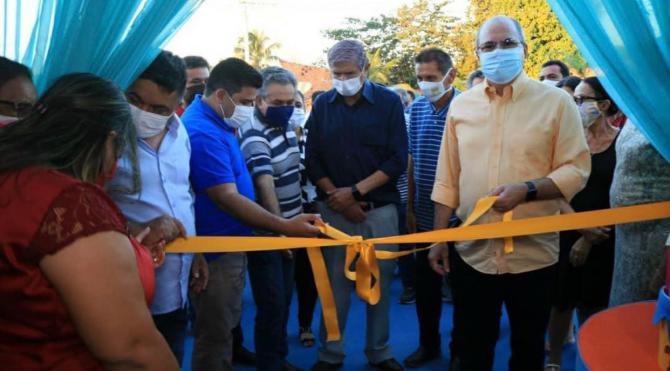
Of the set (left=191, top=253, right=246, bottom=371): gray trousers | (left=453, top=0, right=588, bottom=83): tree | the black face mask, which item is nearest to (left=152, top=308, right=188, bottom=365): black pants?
(left=191, top=253, right=246, bottom=371): gray trousers

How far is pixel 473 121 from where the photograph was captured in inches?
99.0

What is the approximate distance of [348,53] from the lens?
10.9 feet

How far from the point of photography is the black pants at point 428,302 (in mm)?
3637

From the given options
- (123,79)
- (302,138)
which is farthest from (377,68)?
(123,79)

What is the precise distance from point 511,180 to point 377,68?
28.4 metres

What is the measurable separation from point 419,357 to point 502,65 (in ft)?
6.81

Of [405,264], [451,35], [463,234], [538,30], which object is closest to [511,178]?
[463,234]

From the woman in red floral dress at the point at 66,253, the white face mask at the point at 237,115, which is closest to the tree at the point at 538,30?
the white face mask at the point at 237,115

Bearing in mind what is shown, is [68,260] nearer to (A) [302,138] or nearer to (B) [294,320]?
(A) [302,138]

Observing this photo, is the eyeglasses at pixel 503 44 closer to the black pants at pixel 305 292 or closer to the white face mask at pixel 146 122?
the white face mask at pixel 146 122

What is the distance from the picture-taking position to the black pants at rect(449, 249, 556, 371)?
2441mm

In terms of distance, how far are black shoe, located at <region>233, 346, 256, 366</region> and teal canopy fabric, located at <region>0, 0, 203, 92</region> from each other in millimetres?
2321

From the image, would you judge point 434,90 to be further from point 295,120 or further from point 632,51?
point 632,51

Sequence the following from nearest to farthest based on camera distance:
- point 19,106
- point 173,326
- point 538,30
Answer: point 19,106, point 173,326, point 538,30
